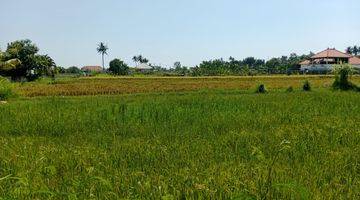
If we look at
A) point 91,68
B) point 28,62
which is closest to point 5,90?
point 28,62

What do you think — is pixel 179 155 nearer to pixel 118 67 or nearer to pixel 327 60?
pixel 327 60

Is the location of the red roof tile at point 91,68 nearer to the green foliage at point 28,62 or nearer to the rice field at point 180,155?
the green foliage at point 28,62

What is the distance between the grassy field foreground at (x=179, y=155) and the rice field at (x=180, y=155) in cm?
2

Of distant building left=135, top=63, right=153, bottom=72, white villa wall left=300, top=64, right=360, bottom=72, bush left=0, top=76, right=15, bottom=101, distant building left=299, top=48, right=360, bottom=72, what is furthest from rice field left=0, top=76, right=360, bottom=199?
distant building left=135, top=63, right=153, bottom=72

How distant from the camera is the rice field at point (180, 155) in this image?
14.4 feet

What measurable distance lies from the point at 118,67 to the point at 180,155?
88.2 metres

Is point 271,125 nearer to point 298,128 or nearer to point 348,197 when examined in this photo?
point 298,128

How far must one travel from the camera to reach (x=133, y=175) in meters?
5.28

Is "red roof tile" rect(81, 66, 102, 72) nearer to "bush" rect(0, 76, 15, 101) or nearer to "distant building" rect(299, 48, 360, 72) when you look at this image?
"distant building" rect(299, 48, 360, 72)

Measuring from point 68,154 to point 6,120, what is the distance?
6448 mm

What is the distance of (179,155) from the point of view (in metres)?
6.67

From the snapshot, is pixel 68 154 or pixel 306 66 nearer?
pixel 68 154

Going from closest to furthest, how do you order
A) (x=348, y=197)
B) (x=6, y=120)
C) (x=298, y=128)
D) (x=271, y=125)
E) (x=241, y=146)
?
(x=348, y=197)
(x=241, y=146)
(x=298, y=128)
(x=271, y=125)
(x=6, y=120)

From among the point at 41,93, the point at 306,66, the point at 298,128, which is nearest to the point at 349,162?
the point at 298,128
